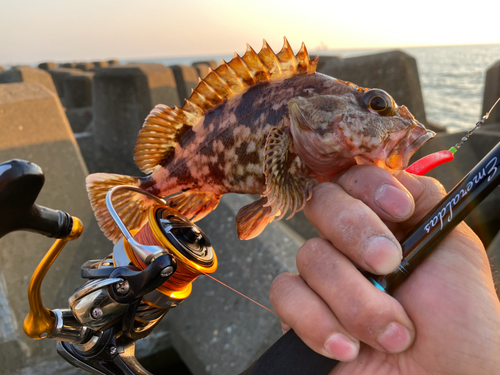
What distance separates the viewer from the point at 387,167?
4.28ft

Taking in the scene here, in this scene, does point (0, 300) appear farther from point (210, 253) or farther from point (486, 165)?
point (486, 165)

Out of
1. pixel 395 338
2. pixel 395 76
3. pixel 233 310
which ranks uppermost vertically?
pixel 395 338

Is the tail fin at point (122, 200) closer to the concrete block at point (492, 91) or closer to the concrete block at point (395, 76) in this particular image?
the concrete block at point (395, 76)

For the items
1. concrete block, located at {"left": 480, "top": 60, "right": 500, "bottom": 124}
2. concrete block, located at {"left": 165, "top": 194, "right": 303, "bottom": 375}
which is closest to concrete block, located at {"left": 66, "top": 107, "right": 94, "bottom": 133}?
concrete block, located at {"left": 165, "top": 194, "right": 303, "bottom": 375}

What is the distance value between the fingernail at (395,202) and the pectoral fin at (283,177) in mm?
269

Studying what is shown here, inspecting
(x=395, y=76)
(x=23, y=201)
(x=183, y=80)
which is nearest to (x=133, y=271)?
(x=23, y=201)

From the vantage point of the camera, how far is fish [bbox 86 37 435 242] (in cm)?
122

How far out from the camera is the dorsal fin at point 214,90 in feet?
4.55

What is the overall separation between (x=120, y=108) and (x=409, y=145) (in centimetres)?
764

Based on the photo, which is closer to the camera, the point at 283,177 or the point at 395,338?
the point at 395,338

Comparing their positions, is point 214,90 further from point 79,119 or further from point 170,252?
point 79,119

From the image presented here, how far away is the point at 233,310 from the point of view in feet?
11.0

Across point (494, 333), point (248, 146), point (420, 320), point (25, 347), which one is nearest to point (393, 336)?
point (420, 320)

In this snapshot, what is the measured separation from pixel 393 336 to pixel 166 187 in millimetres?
1085
